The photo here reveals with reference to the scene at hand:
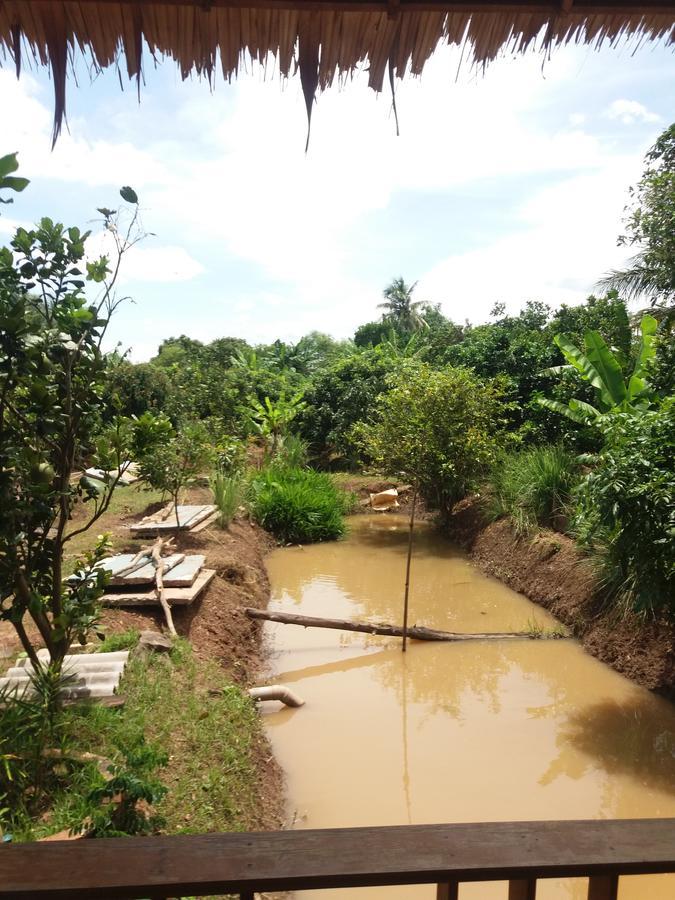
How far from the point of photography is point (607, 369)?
8406mm

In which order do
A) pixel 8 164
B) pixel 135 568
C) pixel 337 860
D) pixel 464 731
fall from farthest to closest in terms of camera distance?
pixel 135 568 → pixel 464 731 → pixel 8 164 → pixel 337 860

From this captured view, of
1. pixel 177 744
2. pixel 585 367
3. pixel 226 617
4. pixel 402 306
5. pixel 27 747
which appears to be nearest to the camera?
pixel 27 747

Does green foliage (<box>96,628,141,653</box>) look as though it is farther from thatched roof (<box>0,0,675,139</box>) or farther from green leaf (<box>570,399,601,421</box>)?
green leaf (<box>570,399,601,421</box>)

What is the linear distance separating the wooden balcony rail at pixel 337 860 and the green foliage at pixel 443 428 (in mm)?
9902

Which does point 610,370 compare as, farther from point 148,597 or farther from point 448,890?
point 448,890

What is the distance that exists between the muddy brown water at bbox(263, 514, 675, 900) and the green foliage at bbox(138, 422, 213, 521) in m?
2.17

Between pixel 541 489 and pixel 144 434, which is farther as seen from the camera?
pixel 541 489

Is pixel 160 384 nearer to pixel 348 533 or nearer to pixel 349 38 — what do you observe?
pixel 348 533

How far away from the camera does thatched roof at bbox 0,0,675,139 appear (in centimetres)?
205

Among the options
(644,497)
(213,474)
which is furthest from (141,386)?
(644,497)

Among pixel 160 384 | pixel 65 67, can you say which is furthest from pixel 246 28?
pixel 160 384

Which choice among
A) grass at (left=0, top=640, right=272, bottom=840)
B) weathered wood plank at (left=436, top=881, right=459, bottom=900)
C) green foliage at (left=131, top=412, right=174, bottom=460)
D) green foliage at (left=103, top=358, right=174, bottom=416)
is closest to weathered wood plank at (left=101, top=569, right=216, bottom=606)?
grass at (left=0, top=640, right=272, bottom=840)

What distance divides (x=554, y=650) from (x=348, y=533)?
5777 millimetres

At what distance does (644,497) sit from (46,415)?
404 cm
